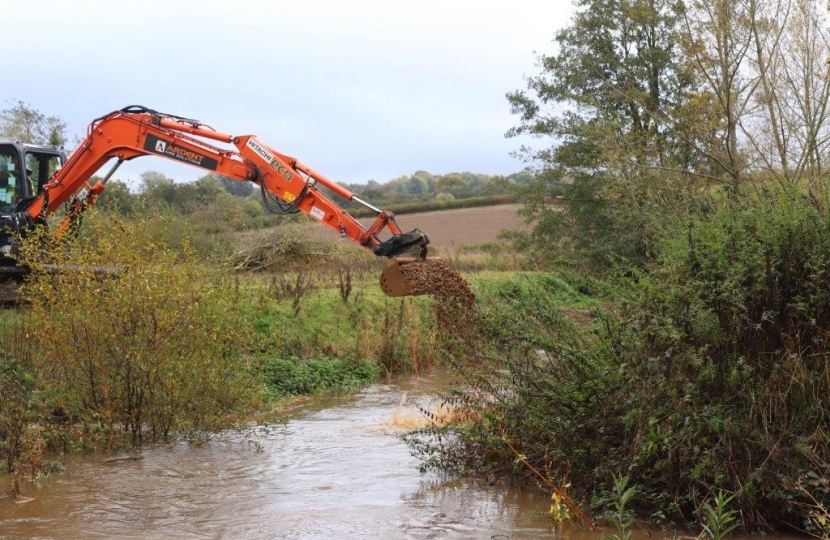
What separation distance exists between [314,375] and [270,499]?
6727mm

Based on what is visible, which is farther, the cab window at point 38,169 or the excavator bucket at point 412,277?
the cab window at point 38,169

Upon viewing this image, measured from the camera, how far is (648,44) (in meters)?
30.6

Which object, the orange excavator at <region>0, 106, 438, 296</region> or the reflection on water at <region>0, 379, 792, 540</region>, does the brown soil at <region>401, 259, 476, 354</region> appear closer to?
the orange excavator at <region>0, 106, 438, 296</region>

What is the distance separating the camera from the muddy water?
24.4ft

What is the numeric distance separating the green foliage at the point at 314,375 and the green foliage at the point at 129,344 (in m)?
3.42

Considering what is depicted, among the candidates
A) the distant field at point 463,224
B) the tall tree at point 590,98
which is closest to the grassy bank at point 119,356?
the tall tree at point 590,98

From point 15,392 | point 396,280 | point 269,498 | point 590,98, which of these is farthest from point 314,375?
point 590,98

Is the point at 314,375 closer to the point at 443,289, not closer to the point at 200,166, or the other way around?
the point at 443,289

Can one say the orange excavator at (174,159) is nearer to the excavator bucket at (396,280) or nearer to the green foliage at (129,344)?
the excavator bucket at (396,280)

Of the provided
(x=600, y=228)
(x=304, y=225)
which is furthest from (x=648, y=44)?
(x=304, y=225)

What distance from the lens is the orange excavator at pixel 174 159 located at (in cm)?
1414

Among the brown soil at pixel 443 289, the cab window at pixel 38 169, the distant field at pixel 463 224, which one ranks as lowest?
the brown soil at pixel 443 289


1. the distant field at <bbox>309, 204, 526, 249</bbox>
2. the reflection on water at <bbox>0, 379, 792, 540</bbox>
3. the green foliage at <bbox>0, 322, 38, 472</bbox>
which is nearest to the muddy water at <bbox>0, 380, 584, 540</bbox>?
the reflection on water at <bbox>0, 379, 792, 540</bbox>

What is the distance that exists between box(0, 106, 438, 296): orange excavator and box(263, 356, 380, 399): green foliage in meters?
2.00
